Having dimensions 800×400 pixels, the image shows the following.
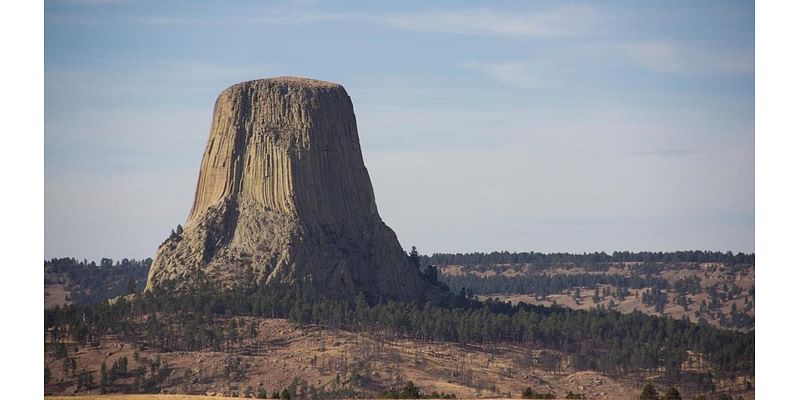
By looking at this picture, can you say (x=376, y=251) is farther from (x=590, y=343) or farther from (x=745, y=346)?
(x=745, y=346)

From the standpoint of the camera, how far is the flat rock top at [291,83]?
114125mm

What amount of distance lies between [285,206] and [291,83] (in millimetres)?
8960

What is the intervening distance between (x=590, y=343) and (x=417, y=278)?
16056mm

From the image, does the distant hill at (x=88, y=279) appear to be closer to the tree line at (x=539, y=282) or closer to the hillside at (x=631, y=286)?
the hillside at (x=631, y=286)

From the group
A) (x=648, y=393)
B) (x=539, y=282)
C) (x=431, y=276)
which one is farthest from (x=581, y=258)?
(x=648, y=393)

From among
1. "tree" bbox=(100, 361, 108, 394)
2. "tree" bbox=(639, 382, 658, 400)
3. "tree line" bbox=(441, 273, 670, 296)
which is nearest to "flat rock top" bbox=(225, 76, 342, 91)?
"tree" bbox=(100, 361, 108, 394)

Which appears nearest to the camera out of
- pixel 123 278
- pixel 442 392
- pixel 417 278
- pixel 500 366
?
pixel 442 392

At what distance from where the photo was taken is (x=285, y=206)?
113 metres

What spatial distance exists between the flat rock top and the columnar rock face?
7 centimetres

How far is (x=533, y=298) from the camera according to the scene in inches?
6412

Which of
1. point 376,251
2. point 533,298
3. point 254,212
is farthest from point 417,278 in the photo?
point 533,298

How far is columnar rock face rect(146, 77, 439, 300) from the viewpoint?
111 meters

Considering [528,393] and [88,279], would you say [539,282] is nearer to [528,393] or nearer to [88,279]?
[88,279]

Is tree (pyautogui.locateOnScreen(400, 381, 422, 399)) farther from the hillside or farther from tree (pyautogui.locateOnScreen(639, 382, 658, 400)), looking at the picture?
the hillside
